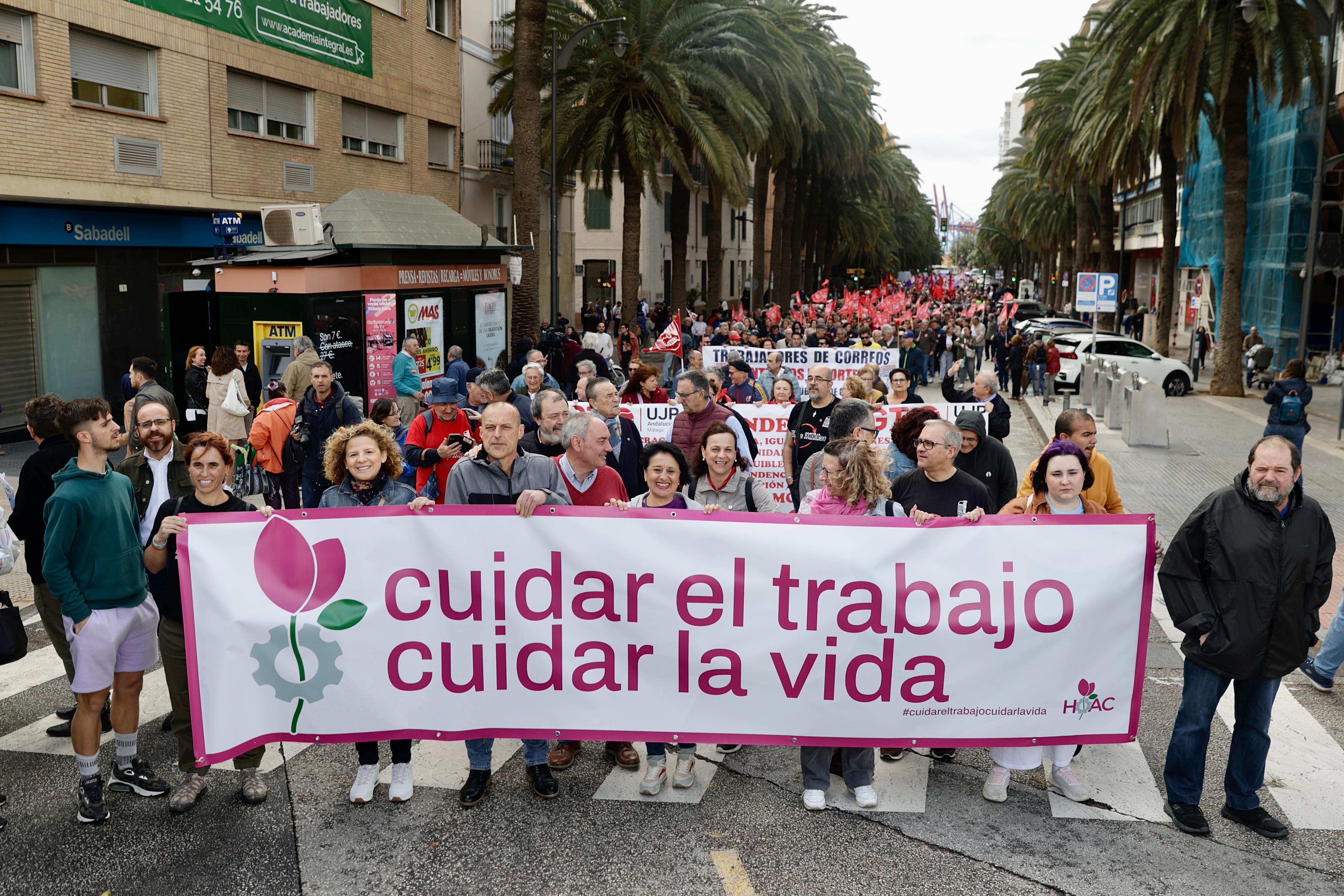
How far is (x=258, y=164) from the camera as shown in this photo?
73.6ft

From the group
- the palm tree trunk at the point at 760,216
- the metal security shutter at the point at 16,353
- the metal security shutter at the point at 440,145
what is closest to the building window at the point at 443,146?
the metal security shutter at the point at 440,145

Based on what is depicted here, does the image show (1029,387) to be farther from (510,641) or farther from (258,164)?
(510,641)

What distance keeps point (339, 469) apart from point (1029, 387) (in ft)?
94.9

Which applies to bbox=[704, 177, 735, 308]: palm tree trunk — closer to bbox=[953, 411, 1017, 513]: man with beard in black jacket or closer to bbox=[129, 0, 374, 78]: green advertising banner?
bbox=[129, 0, 374, 78]: green advertising banner

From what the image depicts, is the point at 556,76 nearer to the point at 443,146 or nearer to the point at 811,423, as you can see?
the point at 443,146

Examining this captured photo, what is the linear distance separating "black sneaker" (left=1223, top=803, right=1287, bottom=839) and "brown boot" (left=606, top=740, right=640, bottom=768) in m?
2.76

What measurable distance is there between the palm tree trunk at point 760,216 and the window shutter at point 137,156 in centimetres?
2258

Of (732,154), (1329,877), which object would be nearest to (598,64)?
(732,154)

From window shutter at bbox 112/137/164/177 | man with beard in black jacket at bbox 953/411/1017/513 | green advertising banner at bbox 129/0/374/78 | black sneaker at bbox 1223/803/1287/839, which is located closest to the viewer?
black sneaker at bbox 1223/803/1287/839

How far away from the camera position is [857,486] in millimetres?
5344

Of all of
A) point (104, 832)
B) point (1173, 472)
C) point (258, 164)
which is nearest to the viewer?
point (104, 832)

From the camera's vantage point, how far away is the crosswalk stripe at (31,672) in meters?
6.91

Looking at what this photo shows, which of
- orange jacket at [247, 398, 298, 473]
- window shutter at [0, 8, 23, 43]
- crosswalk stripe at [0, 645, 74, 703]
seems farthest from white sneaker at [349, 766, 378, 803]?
window shutter at [0, 8, 23, 43]

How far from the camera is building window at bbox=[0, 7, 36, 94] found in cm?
1686
